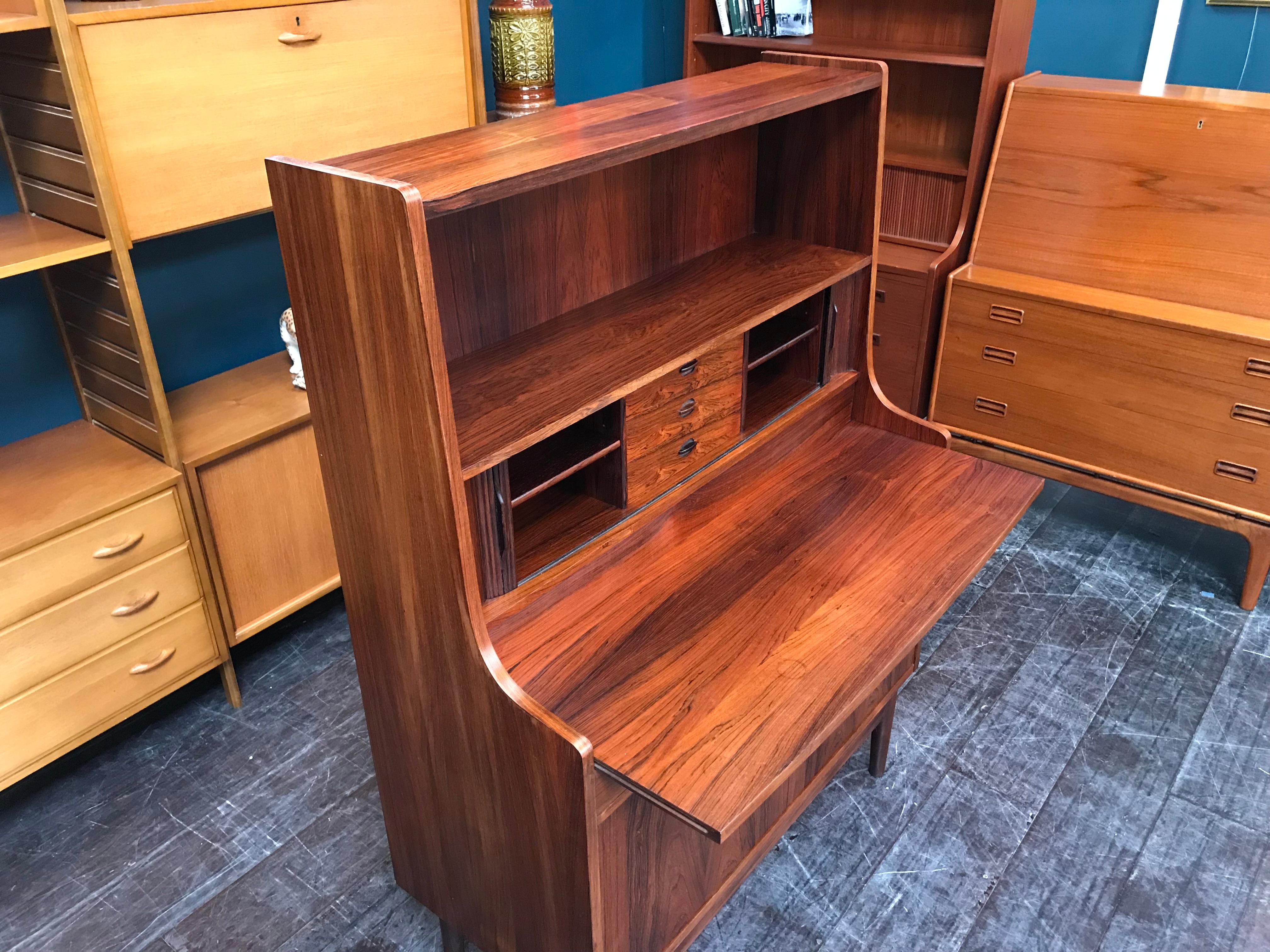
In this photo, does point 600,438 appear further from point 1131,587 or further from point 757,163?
point 1131,587

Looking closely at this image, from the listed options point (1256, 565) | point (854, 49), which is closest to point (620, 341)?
point (1256, 565)

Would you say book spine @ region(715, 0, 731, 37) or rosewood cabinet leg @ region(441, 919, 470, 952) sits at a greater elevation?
book spine @ region(715, 0, 731, 37)

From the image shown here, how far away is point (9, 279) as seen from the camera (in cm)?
219

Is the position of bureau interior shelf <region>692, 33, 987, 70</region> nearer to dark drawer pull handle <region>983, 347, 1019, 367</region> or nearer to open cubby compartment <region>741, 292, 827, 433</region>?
dark drawer pull handle <region>983, 347, 1019, 367</region>

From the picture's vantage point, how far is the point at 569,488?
5.29 ft

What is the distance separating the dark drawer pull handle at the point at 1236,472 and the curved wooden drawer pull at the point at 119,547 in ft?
8.95

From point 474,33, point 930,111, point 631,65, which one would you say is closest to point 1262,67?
point 930,111

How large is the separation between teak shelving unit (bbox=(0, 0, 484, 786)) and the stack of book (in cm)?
137

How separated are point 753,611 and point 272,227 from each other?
179cm

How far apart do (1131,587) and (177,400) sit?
8.65 feet

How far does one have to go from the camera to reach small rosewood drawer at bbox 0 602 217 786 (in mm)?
2027

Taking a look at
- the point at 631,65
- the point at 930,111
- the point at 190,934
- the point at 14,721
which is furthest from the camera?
the point at 631,65

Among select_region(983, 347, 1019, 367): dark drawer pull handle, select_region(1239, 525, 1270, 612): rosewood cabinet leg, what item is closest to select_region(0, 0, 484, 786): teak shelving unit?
select_region(983, 347, 1019, 367): dark drawer pull handle

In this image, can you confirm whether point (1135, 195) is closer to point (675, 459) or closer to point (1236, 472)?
point (1236, 472)
